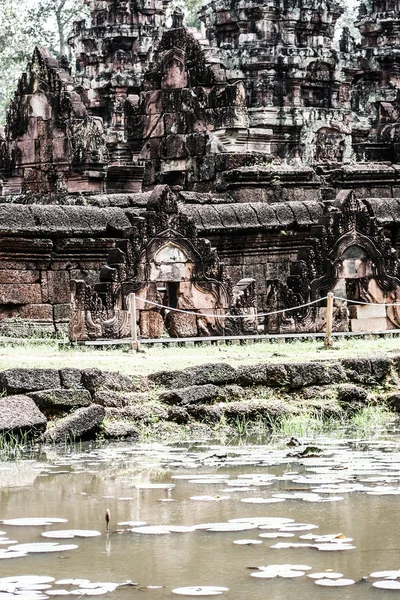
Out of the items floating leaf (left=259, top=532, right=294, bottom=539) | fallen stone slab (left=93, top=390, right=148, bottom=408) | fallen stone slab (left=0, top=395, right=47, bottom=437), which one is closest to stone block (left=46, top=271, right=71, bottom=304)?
fallen stone slab (left=93, top=390, right=148, bottom=408)

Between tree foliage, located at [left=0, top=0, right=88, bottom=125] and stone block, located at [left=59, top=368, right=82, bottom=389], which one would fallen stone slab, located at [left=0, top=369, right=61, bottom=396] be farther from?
tree foliage, located at [left=0, top=0, right=88, bottom=125]

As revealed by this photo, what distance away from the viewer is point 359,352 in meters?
14.3

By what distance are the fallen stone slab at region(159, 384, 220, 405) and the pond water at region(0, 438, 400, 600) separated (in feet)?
3.72

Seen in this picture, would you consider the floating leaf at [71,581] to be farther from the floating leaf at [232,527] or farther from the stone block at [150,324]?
the stone block at [150,324]

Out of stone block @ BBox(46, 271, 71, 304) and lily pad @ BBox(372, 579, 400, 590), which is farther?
stone block @ BBox(46, 271, 71, 304)

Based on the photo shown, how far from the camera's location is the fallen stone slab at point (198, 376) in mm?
12367

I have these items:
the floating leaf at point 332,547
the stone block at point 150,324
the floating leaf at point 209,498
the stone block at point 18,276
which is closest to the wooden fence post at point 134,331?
the stone block at point 150,324

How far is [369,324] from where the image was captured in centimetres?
1722

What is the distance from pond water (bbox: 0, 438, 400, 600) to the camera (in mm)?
6801

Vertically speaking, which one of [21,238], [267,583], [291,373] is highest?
[21,238]

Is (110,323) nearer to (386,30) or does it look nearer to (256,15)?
(256,15)

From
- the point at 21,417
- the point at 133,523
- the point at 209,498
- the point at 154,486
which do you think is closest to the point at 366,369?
the point at 21,417

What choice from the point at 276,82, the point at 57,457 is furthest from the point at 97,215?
the point at 276,82

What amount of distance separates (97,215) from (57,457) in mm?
7986
